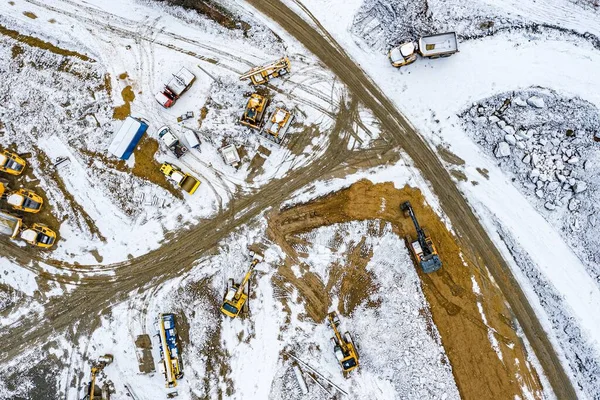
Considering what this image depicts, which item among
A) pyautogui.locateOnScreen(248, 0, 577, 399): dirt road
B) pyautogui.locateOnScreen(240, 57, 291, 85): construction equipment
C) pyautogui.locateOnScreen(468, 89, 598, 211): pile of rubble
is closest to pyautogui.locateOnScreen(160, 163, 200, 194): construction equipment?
pyautogui.locateOnScreen(240, 57, 291, 85): construction equipment

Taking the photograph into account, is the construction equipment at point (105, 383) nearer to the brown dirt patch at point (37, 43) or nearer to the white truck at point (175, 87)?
the white truck at point (175, 87)

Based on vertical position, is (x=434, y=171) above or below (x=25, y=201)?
below

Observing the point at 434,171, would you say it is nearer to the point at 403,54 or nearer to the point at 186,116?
the point at 403,54

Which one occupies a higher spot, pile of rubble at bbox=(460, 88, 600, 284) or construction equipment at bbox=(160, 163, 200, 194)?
construction equipment at bbox=(160, 163, 200, 194)

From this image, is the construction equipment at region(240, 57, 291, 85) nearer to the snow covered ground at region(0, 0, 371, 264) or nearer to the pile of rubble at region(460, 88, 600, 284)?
the snow covered ground at region(0, 0, 371, 264)

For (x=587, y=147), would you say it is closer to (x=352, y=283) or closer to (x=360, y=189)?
(x=360, y=189)

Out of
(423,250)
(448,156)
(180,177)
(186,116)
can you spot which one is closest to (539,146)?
(448,156)

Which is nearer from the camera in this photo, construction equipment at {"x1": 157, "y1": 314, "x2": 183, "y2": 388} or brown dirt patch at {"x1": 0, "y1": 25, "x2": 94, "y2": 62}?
construction equipment at {"x1": 157, "y1": 314, "x2": 183, "y2": 388}
